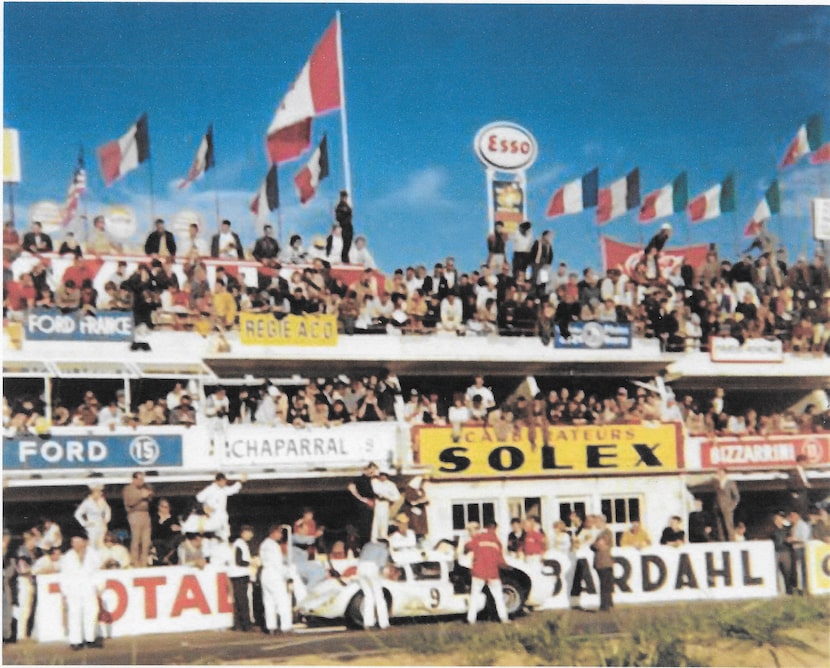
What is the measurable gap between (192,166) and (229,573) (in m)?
4.83

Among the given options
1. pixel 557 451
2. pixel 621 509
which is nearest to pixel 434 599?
pixel 557 451

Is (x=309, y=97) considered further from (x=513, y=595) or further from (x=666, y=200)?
(x=513, y=595)

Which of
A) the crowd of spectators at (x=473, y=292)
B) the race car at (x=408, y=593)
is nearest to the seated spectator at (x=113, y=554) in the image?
the race car at (x=408, y=593)

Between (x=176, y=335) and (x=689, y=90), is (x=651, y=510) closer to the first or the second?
(x=689, y=90)

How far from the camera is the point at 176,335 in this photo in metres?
15.9

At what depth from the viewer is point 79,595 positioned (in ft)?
46.5

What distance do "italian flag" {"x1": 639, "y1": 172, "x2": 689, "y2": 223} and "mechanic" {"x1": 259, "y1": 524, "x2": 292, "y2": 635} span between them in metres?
6.38

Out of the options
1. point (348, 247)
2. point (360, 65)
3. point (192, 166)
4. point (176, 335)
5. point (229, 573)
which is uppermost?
point (360, 65)

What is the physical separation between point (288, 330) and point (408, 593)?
3.54 meters

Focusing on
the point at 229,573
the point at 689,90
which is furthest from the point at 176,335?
the point at 689,90

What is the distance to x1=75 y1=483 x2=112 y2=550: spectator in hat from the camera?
1497 cm

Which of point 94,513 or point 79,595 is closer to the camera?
point 79,595

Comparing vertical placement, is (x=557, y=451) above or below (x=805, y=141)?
below

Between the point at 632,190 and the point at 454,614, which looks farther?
the point at 632,190
